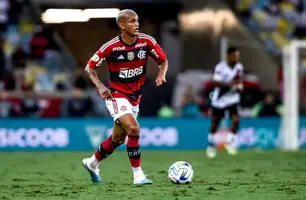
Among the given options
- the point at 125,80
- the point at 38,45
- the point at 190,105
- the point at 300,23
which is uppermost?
the point at 300,23

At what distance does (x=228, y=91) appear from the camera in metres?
18.2

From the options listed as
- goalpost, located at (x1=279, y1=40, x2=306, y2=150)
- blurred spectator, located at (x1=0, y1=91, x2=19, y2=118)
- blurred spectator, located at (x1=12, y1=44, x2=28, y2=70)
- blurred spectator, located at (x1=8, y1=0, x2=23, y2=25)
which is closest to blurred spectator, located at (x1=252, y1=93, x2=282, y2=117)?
goalpost, located at (x1=279, y1=40, x2=306, y2=150)

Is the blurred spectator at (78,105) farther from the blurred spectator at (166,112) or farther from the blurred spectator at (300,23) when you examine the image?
the blurred spectator at (300,23)

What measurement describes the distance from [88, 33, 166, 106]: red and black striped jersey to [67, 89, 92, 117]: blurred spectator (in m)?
11.8

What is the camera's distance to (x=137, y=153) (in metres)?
10.4

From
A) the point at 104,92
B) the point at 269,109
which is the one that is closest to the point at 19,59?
the point at 269,109

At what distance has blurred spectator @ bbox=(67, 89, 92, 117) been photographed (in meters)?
A: 22.4

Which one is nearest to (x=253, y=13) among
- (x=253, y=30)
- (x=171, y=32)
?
(x=253, y=30)

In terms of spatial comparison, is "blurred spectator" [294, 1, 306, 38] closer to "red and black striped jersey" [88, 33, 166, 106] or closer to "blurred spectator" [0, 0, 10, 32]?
"blurred spectator" [0, 0, 10, 32]

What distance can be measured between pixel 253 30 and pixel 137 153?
15632mm

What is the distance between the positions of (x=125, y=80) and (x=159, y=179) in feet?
5.17

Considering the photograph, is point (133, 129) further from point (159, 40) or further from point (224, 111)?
point (159, 40)

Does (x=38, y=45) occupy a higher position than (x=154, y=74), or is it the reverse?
(x=38, y=45)

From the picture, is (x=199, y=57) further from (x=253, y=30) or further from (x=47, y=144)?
(x=47, y=144)
